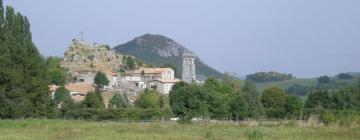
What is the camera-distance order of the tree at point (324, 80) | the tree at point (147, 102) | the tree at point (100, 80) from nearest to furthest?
the tree at point (147, 102) < the tree at point (100, 80) < the tree at point (324, 80)

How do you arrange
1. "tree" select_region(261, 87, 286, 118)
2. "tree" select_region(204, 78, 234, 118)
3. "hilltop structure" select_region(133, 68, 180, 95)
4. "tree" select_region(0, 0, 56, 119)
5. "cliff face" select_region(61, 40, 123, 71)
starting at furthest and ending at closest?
"cliff face" select_region(61, 40, 123, 71) → "hilltop structure" select_region(133, 68, 180, 95) → "tree" select_region(261, 87, 286, 118) → "tree" select_region(204, 78, 234, 118) → "tree" select_region(0, 0, 56, 119)

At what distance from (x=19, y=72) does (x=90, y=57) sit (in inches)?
4964

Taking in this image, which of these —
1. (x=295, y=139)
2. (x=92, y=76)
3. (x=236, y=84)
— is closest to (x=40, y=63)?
(x=295, y=139)

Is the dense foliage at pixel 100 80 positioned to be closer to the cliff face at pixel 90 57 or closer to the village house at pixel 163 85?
the village house at pixel 163 85

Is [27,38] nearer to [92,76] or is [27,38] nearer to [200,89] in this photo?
[200,89]

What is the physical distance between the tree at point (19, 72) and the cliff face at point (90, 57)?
11393cm

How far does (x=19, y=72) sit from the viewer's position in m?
43.2

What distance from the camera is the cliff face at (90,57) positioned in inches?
6407

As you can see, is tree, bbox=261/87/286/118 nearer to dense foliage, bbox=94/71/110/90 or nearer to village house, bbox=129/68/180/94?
dense foliage, bbox=94/71/110/90

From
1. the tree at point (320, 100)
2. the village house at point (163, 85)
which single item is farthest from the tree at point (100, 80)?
the tree at point (320, 100)

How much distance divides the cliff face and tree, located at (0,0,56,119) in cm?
11393

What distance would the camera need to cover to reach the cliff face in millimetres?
162750

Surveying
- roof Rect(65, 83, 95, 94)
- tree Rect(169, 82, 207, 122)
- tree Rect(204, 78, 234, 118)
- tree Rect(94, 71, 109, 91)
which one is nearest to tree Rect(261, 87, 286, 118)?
tree Rect(204, 78, 234, 118)

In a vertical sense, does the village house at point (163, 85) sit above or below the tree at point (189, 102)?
above
